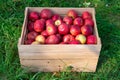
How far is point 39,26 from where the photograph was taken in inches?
129

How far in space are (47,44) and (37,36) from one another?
258 mm

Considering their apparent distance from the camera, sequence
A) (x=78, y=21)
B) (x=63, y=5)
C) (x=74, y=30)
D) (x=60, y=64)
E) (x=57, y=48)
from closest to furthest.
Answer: (x=57, y=48), (x=60, y=64), (x=74, y=30), (x=78, y=21), (x=63, y=5)

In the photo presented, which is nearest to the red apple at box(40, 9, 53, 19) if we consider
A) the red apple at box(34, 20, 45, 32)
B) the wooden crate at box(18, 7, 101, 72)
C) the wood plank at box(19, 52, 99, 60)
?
the red apple at box(34, 20, 45, 32)

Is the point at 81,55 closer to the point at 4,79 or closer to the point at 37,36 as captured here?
the point at 37,36

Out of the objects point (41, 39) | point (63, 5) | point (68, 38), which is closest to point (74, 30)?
point (68, 38)

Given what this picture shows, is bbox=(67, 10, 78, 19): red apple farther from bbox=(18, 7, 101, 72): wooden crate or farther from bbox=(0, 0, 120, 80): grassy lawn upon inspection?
bbox=(0, 0, 120, 80): grassy lawn

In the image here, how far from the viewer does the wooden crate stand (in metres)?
2.88

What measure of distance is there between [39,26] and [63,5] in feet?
3.18

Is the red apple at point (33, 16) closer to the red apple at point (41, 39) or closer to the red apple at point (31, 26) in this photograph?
the red apple at point (31, 26)

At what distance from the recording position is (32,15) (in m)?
3.36

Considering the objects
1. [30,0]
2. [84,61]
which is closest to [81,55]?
[84,61]

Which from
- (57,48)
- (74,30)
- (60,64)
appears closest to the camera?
(57,48)

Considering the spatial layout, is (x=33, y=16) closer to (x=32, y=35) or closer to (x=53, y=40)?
(x=32, y=35)

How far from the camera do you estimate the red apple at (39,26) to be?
129 inches
